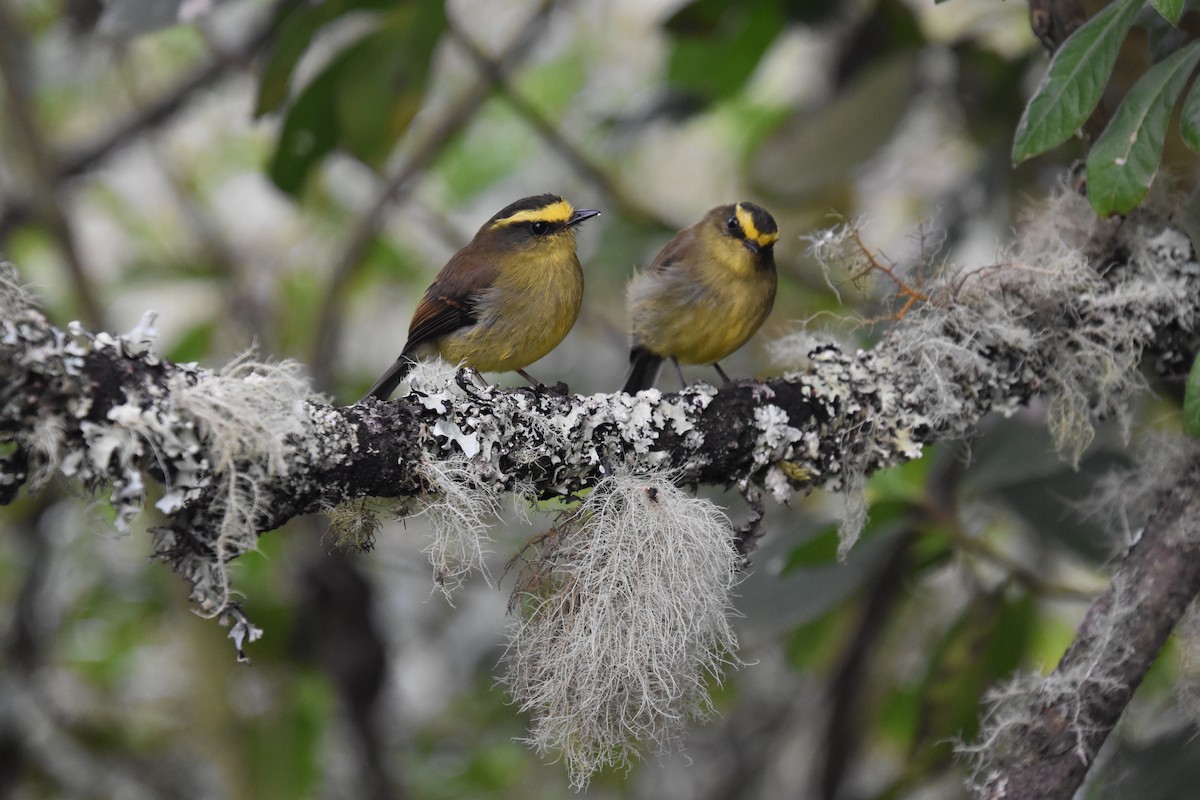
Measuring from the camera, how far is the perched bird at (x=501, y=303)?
7.84 feet

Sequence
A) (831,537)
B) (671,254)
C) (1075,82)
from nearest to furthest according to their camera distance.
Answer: (1075,82) → (831,537) → (671,254)

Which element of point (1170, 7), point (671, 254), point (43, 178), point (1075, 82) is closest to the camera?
point (1170, 7)

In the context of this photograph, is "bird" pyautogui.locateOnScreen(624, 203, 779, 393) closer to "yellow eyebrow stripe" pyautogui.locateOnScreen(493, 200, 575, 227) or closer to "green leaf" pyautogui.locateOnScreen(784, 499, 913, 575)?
"yellow eyebrow stripe" pyautogui.locateOnScreen(493, 200, 575, 227)

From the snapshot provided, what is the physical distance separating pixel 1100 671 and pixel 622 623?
662mm

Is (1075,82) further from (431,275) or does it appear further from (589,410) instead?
(431,275)

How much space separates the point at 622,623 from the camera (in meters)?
1.58

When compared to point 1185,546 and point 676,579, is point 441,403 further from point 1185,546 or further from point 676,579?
point 1185,546

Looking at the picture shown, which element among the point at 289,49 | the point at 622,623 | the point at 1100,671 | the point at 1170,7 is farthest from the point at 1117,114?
the point at 289,49

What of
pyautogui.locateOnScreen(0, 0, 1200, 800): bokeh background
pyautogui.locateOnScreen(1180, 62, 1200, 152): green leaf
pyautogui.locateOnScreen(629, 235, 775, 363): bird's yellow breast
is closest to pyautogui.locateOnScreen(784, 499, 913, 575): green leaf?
pyautogui.locateOnScreen(0, 0, 1200, 800): bokeh background

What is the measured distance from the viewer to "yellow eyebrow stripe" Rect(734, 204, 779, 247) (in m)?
2.76

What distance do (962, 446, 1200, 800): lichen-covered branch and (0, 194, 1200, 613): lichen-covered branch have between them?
10.1 inches

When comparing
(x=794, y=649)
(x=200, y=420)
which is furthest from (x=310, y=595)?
(x=200, y=420)

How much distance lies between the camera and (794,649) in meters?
3.22

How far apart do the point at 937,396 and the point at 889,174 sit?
248cm
